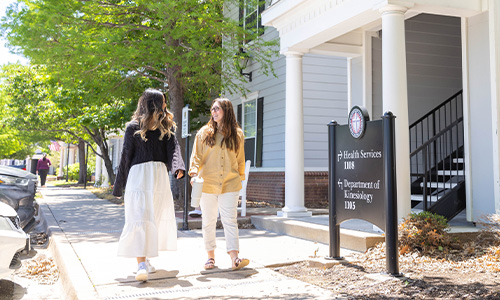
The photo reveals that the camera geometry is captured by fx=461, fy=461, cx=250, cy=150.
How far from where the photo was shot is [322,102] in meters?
12.1

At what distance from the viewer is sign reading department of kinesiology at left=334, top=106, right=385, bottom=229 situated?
14.7ft

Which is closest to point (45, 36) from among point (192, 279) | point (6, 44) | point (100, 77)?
point (6, 44)

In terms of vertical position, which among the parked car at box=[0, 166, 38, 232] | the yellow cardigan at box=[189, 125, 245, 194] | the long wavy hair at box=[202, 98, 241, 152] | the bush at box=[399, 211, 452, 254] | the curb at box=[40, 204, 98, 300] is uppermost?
the long wavy hair at box=[202, 98, 241, 152]

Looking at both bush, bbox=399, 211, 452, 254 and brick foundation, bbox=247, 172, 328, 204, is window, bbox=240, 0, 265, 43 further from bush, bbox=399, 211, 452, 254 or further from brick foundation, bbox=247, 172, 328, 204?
bush, bbox=399, 211, 452, 254

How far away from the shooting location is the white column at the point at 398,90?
6055 millimetres

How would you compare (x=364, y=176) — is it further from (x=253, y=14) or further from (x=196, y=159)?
(x=253, y=14)

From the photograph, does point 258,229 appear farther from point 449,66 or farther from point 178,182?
point 449,66

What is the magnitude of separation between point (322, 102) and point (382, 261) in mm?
7494

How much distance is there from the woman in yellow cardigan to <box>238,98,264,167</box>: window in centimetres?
844

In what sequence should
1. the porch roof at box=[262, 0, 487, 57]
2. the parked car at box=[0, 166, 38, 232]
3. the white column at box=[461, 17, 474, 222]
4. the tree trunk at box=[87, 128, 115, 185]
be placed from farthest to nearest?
the tree trunk at box=[87, 128, 115, 185] → the parked car at box=[0, 166, 38, 232] → the white column at box=[461, 17, 474, 222] → the porch roof at box=[262, 0, 487, 57]

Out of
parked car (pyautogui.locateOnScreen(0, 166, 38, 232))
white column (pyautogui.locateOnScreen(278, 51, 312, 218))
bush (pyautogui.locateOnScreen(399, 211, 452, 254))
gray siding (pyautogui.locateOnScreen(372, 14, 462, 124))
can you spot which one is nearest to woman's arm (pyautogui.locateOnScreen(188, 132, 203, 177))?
bush (pyautogui.locateOnScreen(399, 211, 452, 254))

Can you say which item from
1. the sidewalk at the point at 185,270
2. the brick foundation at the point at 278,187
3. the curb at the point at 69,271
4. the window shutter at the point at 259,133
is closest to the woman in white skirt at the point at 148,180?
the sidewalk at the point at 185,270

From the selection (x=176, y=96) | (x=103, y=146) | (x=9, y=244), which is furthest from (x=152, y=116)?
(x=103, y=146)

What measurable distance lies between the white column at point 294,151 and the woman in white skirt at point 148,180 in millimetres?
4059
